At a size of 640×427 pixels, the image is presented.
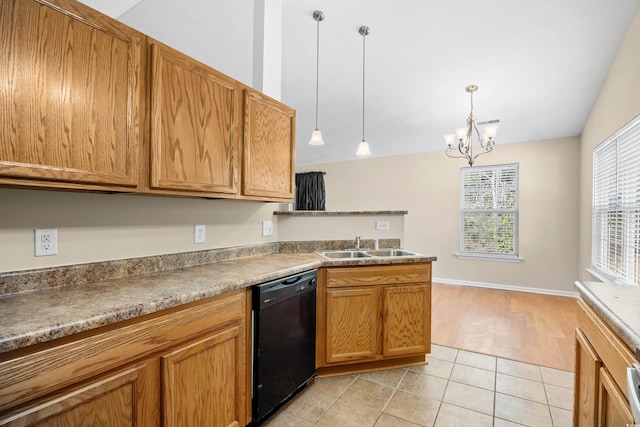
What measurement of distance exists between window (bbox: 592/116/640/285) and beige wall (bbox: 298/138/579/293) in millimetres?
861

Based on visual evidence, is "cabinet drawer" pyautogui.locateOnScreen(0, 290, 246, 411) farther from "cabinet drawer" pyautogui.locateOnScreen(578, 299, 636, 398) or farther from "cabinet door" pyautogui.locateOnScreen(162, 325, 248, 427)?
"cabinet drawer" pyautogui.locateOnScreen(578, 299, 636, 398)

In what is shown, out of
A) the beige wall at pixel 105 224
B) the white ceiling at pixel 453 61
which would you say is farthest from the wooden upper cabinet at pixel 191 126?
the white ceiling at pixel 453 61

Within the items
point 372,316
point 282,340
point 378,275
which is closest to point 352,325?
point 372,316

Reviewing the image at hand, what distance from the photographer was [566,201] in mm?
4672

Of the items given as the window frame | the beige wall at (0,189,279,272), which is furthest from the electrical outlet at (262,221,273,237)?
the window frame

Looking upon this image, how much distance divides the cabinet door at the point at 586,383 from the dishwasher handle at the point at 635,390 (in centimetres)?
49

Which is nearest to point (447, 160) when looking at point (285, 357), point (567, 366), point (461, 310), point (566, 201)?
point (566, 201)

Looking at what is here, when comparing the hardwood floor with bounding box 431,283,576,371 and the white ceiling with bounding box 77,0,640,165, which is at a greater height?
the white ceiling with bounding box 77,0,640,165

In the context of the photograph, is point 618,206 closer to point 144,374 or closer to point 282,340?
point 282,340

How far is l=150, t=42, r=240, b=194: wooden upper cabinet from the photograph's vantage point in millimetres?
1577

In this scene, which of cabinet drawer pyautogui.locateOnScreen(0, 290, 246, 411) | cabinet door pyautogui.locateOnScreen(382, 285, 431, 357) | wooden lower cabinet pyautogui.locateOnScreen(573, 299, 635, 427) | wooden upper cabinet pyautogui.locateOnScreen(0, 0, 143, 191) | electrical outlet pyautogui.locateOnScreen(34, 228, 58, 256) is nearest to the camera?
cabinet drawer pyautogui.locateOnScreen(0, 290, 246, 411)

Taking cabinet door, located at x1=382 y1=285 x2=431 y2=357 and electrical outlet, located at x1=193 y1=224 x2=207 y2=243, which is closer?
electrical outlet, located at x1=193 y1=224 x2=207 y2=243

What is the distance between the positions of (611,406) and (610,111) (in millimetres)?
3442

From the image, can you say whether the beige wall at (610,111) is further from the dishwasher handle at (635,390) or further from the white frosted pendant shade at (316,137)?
the dishwasher handle at (635,390)
